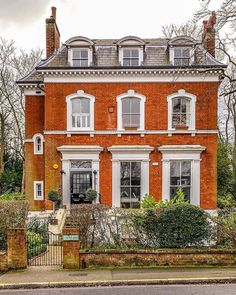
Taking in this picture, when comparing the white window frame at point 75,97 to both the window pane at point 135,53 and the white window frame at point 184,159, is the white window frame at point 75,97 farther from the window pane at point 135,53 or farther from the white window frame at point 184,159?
the white window frame at point 184,159

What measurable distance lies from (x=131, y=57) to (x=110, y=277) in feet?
48.7

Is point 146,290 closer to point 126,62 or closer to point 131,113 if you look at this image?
point 131,113

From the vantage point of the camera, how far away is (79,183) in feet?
73.2

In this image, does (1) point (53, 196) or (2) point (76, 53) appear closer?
(1) point (53, 196)

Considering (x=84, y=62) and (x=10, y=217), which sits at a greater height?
(x=84, y=62)

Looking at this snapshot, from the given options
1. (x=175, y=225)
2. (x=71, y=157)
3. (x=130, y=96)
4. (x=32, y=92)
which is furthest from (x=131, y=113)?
(x=175, y=225)

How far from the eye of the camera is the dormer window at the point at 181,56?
22.3 metres

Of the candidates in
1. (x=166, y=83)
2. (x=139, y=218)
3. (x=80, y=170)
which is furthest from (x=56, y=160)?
(x=139, y=218)

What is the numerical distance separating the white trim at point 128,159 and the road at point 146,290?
1139 cm

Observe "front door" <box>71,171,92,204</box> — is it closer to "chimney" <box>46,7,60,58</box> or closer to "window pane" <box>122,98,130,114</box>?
"window pane" <box>122,98,130,114</box>

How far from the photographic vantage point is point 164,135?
22.1 meters

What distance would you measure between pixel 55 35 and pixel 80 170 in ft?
32.1

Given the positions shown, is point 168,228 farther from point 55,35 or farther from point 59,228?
point 55,35

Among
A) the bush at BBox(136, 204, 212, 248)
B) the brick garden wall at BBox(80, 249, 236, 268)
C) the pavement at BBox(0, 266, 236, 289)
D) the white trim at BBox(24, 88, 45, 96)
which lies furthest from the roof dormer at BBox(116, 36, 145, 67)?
the pavement at BBox(0, 266, 236, 289)
